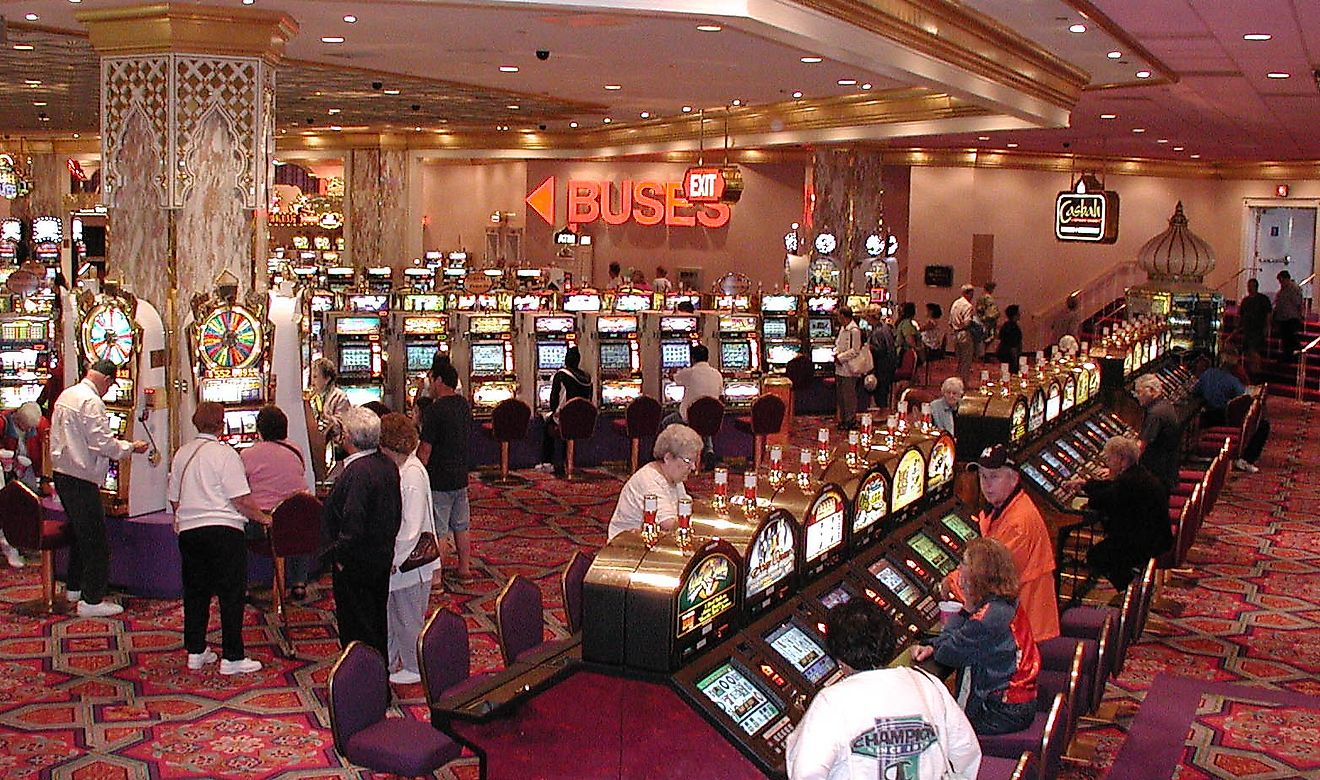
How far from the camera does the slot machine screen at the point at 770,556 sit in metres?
4.74

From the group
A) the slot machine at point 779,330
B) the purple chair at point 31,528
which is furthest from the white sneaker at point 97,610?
the slot machine at point 779,330

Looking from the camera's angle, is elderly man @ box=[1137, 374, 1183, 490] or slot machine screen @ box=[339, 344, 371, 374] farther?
slot machine screen @ box=[339, 344, 371, 374]

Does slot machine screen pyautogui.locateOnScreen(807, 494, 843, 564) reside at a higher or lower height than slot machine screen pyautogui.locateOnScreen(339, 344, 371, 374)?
lower

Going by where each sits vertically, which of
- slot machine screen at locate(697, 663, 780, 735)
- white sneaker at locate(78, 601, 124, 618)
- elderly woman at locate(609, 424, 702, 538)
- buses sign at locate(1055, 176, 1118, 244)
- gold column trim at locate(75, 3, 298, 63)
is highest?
gold column trim at locate(75, 3, 298, 63)

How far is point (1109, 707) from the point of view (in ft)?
22.5

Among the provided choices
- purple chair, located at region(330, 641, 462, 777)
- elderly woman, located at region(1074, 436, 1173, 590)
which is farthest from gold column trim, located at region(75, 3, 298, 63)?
elderly woman, located at region(1074, 436, 1173, 590)

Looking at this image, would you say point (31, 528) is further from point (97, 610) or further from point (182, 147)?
point (182, 147)

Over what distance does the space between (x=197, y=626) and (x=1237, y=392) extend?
10007 millimetres

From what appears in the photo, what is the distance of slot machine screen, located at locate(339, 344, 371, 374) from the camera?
13.1 meters

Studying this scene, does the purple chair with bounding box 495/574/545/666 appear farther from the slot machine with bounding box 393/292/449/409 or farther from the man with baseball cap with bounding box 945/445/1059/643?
the slot machine with bounding box 393/292/449/409

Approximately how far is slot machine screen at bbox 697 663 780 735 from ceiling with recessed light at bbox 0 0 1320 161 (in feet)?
14.3

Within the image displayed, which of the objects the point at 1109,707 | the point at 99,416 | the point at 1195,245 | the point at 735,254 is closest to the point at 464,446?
the point at 99,416

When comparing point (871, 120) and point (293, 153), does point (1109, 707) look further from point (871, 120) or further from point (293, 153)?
point (293, 153)

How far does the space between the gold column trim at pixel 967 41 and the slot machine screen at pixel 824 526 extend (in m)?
3.67
